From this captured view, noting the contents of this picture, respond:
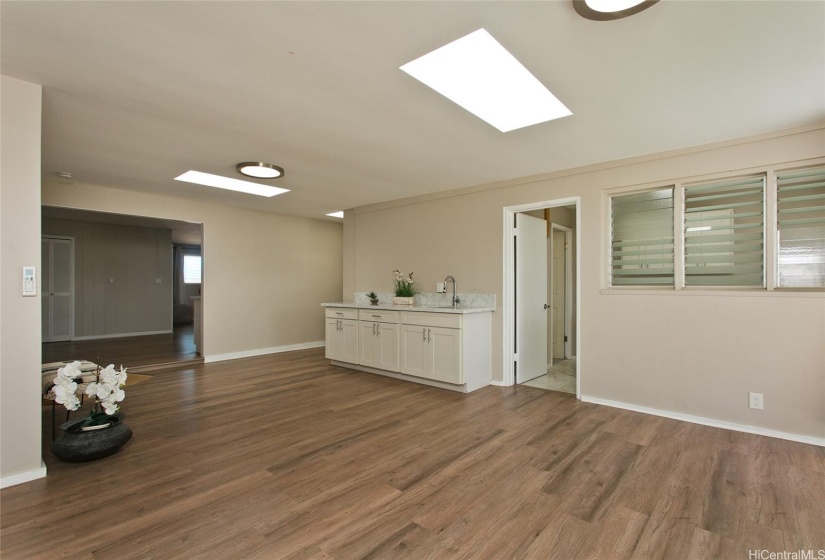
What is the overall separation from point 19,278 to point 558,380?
5.21 metres

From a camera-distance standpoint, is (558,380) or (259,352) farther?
(259,352)

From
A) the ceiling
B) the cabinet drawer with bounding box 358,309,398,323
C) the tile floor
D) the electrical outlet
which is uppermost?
the ceiling

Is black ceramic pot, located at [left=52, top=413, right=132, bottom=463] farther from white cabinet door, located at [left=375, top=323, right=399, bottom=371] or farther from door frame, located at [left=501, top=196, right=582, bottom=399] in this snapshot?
door frame, located at [left=501, top=196, right=582, bottom=399]

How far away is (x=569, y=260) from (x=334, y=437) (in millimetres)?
4892

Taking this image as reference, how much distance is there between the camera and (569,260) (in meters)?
6.47

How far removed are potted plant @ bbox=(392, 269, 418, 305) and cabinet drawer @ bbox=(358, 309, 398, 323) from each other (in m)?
0.35

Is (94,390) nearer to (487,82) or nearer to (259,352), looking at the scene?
(487,82)

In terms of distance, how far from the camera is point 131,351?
6.83 metres

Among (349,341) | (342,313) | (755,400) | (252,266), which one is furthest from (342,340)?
(755,400)

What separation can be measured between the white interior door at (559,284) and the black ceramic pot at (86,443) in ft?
18.5

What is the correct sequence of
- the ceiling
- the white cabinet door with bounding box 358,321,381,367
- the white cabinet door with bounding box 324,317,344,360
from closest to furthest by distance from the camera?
the ceiling → the white cabinet door with bounding box 358,321,381,367 → the white cabinet door with bounding box 324,317,344,360

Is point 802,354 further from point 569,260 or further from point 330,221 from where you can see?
point 330,221

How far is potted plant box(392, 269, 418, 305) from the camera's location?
18.0 ft

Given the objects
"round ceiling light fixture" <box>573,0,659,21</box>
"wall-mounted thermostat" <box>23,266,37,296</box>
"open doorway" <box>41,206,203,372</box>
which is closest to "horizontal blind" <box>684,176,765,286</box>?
"round ceiling light fixture" <box>573,0,659,21</box>
